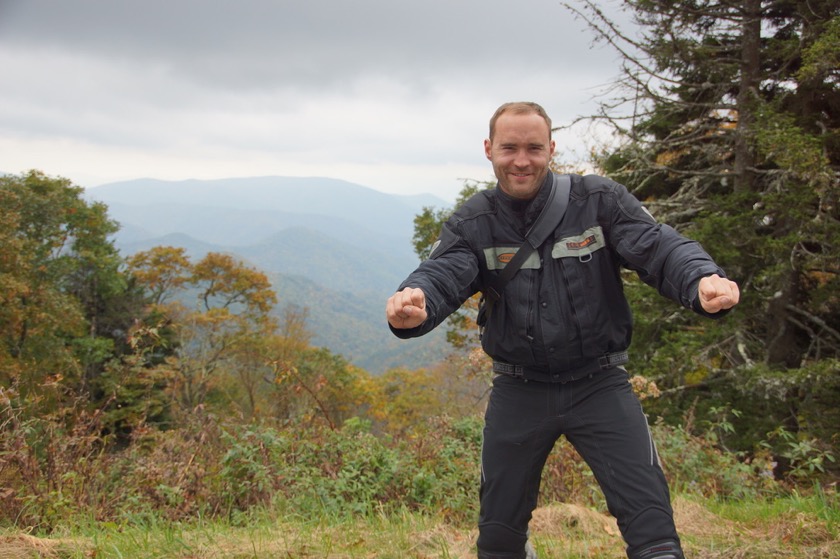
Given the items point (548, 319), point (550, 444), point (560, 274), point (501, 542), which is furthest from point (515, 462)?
point (560, 274)

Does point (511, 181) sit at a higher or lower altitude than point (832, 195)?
lower

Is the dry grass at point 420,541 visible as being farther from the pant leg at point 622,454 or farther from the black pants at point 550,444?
the pant leg at point 622,454

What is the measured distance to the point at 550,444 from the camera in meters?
2.51

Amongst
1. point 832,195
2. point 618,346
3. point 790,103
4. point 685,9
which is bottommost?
point 618,346

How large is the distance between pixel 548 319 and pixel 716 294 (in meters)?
0.64

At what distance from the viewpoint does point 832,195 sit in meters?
8.81

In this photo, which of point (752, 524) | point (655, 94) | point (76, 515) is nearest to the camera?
point (752, 524)

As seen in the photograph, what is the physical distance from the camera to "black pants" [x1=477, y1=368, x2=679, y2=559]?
2330 millimetres

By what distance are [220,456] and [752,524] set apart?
162 inches

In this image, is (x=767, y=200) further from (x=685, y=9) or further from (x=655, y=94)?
(x=685, y=9)

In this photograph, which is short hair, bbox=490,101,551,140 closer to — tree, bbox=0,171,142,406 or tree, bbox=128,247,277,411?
tree, bbox=0,171,142,406

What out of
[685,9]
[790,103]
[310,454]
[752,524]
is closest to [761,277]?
[790,103]

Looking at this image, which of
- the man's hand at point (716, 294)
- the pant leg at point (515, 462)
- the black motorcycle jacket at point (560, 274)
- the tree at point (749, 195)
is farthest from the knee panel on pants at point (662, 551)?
the tree at point (749, 195)

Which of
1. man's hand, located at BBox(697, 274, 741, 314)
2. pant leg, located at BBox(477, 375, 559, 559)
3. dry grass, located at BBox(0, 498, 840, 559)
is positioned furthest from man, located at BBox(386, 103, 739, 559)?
dry grass, located at BBox(0, 498, 840, 559)
